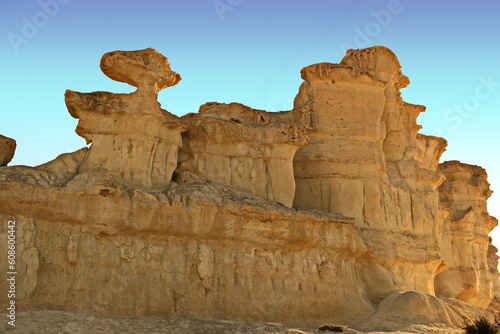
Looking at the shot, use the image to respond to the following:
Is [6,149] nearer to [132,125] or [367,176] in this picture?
[132,125]

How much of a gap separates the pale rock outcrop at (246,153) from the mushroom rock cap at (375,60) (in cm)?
653

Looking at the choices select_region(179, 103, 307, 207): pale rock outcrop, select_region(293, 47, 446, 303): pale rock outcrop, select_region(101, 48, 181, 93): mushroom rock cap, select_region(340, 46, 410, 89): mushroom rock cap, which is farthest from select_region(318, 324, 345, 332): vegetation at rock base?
select_region(340, 46, 410, 89): mushroom rock cap

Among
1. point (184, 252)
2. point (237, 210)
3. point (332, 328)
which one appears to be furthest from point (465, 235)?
point (184, 252)

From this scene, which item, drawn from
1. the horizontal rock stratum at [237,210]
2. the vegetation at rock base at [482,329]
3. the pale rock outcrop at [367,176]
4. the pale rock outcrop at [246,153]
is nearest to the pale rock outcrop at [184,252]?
the horizontal rock stratum at [237,210]

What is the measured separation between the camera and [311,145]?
2798 centimetres

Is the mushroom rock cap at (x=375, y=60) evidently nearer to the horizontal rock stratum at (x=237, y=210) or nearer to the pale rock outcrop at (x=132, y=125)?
the horizontal rock stratum at (x=237, y=210)

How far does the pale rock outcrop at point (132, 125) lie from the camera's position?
72.2ft

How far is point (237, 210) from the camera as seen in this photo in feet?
72.0

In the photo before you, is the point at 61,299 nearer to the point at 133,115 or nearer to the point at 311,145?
the point at 133,115

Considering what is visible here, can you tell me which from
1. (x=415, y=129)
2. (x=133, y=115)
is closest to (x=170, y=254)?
(x=133, y=115)

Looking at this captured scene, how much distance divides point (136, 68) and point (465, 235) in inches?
988

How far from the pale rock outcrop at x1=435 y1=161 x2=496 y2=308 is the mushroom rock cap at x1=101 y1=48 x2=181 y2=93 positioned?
21.4m

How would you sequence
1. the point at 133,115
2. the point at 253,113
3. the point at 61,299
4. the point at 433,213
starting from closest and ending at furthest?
1. the point at 61,299
2. the point at 133,115
3. the point at 253,113
4. the point at 433,213

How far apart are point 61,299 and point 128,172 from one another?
17.4 feet
